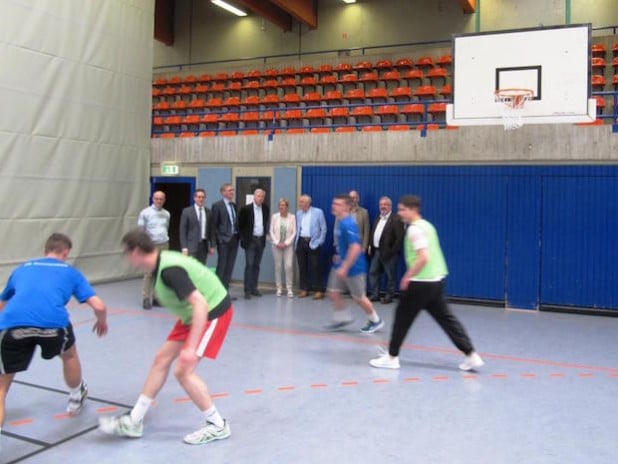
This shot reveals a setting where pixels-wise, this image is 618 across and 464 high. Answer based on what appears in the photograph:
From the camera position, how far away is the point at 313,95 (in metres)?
17.0

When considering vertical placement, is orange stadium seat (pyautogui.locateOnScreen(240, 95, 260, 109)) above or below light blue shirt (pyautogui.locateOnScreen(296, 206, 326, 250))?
above

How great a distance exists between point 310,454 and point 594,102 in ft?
23.7

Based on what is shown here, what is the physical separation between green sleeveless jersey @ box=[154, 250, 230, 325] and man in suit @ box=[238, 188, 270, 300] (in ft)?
20.1

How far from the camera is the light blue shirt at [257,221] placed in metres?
10.2

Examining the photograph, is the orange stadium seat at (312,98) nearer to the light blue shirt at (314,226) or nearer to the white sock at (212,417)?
the light blue shirt at (314,226)

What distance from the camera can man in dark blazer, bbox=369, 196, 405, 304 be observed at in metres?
9.80

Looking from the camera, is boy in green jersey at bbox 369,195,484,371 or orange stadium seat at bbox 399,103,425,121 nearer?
boy in green jersey at bbox 369,195,484,371

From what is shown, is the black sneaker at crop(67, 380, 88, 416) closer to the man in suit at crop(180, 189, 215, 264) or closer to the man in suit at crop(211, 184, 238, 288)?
the man in suit at crop(180, 189, 215, 264)

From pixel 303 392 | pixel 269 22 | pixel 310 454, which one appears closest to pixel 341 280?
pixel 303 392

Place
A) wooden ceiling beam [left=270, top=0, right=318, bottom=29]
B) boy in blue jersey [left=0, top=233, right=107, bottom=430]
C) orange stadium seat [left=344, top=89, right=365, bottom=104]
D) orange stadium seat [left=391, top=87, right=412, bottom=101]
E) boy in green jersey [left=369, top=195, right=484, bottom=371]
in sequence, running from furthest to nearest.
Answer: wooden ceiling beam [left=270, top=0, right=318, bottom=29] < orange stadium seat [left=344, top=89, right=365, bottom=104] < orange stadium seat [left=391, top=87, right=412, bottom=101] < boy in green jersey [left=369, top=195, right=484, bottom=371] < boy in blue jersey [left=0, top=233, right=107, bottom=430]

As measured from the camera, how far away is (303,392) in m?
5.13

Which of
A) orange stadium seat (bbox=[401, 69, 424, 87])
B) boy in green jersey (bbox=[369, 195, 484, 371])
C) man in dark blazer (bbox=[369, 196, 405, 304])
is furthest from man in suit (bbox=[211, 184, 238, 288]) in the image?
orange stadium seat (bbox=[401, 69, 424, 87])

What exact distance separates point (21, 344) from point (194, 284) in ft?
4.11

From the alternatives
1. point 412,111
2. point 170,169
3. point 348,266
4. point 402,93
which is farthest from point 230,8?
point 348,266
